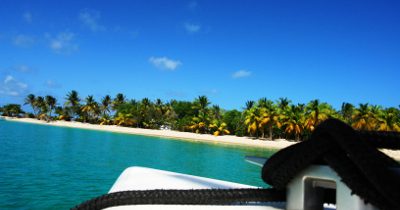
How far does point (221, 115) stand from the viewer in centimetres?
6788

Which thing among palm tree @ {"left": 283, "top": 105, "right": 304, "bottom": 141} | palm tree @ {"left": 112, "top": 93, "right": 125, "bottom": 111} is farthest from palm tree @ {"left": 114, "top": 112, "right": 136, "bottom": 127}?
palm tree @ {"left": 283, "top": 105, "right": 304, "bottom": 141}

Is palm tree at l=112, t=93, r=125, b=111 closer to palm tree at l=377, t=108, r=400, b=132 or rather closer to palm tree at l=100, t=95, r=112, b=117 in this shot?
palm tree at l=100, t=95, r=112, b=117

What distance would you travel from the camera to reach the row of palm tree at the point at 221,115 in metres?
48.7

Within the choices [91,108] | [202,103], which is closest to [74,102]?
[91,108]

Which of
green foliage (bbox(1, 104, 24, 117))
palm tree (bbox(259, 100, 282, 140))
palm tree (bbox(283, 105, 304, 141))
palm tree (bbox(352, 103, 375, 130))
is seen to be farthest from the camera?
green foliage (bbox(1, 104, 24, 117))

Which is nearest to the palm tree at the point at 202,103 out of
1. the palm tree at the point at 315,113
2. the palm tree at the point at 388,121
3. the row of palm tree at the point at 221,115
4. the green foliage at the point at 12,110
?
the row of palm tree at the point at 221,115

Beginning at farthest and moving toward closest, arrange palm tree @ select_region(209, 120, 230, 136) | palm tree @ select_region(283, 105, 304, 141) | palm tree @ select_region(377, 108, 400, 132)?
palm tree @ select_region(209, 120, 230, 136) → palm tree @ select_region(283, 105, 304, 141) → palm tree @ select_region(377, 108, 400, 132)

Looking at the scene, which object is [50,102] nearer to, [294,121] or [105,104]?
[105,104]

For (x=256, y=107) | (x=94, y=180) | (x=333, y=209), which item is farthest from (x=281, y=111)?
(x=333, y=209)

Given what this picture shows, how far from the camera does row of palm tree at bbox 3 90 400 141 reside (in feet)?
160

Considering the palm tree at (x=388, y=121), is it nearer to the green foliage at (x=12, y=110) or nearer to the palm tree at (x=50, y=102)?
the palm tree at (x=50, y=102)

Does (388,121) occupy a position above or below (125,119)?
above

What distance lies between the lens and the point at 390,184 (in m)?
0.95

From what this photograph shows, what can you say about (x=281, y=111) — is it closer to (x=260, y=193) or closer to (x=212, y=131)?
(x=212, y=131)
